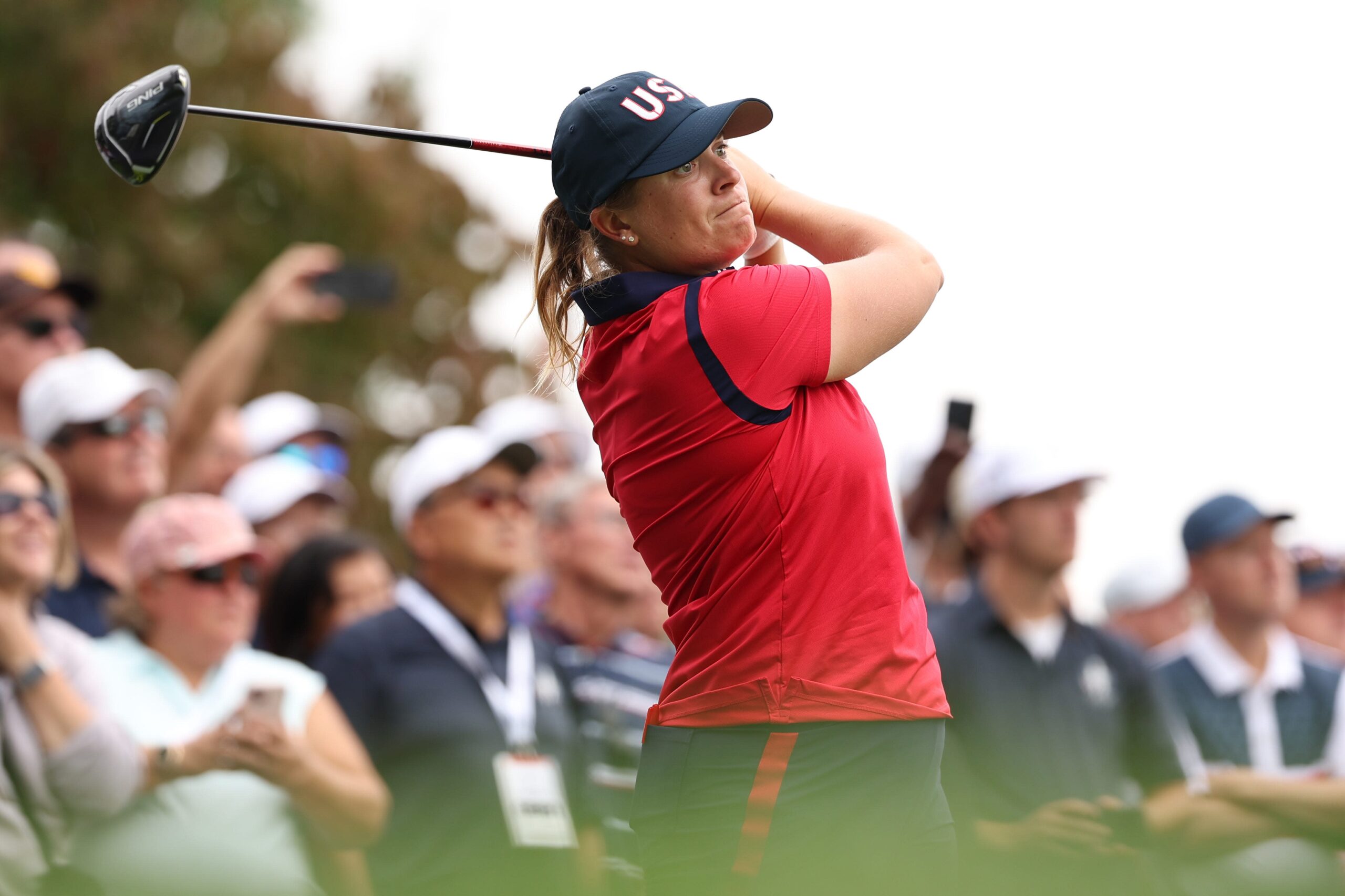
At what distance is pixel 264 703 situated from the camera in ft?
15.2

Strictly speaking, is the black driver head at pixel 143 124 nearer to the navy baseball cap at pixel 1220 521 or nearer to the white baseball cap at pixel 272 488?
the white baseball cap at pixel 272 488

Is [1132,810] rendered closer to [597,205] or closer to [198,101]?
[597,205]

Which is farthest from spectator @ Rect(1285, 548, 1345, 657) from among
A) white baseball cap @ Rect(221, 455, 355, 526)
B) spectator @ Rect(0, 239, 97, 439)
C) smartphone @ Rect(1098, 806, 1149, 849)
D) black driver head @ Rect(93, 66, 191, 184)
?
black driver head @ Rect(93, 66, 191, 184)

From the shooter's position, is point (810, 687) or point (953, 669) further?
point (953, 669)

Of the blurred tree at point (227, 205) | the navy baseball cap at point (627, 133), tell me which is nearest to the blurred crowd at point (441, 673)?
the navy baseball cap at point (627, 133)

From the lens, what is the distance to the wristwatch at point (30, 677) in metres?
4.39

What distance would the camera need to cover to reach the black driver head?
11.3ft

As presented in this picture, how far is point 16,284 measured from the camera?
6062 mm

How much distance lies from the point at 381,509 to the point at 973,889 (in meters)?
15.3

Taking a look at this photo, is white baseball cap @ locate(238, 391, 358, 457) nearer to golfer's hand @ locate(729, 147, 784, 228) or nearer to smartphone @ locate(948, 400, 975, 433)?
smartphone @ locate(948, 400, 975, 433)

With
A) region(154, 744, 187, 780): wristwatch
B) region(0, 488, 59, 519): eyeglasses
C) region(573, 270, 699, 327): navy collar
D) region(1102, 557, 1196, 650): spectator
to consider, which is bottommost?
region(1102, 557, 1196, 650): spectator

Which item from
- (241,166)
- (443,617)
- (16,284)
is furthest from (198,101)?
(443,617)

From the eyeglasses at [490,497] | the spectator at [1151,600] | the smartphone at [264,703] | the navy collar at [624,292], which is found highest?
the navy collar at [624,292]

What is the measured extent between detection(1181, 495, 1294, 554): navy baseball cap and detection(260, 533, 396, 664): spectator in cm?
361
